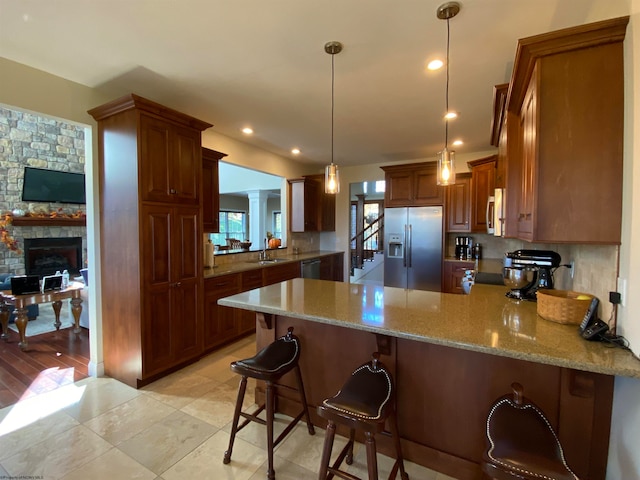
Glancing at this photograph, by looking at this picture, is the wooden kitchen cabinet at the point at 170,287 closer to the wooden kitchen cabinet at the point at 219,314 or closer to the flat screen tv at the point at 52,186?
the wooden kitchen cabinet at the point at 219,314

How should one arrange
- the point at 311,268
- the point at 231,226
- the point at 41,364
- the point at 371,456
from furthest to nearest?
the point at 231,226 → the point at 311,268 → the point at 41,364 → the point at 371,456

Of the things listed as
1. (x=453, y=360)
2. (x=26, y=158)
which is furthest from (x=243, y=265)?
(x=26, y=158)

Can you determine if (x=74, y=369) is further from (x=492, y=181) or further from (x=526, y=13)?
(x=492, y=181)

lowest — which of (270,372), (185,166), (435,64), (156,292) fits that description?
(270,372)

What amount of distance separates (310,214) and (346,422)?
459 centimetres

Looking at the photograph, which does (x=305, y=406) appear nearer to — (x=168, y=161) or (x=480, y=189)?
(x=168, y=161)

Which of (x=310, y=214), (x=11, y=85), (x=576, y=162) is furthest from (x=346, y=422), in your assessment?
(x=310, y=214)

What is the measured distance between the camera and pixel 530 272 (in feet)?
6.70

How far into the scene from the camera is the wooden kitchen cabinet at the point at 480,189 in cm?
441

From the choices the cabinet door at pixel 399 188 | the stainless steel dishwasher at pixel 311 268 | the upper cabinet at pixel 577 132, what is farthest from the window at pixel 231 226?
the upper cabinet at pixel 577 132

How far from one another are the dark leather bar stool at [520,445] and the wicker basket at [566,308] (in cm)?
52

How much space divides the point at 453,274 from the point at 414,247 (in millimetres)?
735

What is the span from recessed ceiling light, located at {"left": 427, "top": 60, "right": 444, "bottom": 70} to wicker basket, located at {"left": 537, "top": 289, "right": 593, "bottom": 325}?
1871 mm

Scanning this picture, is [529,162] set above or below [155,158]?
below
